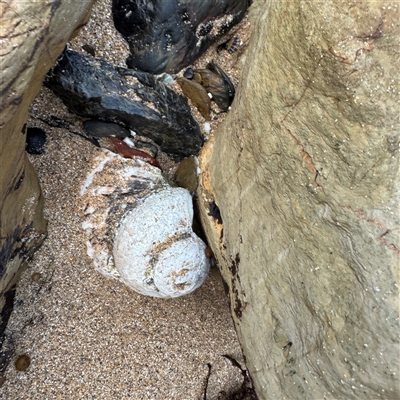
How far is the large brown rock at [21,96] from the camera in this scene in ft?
4.45

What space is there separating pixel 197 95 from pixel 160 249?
1084 mm

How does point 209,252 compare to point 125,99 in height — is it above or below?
below

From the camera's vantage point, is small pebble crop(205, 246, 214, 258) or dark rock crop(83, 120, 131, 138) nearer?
dark rock crop(83, 120, 131, 138)

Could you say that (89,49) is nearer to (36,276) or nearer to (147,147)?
(147,147)

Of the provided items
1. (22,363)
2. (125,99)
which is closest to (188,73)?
(125,99)

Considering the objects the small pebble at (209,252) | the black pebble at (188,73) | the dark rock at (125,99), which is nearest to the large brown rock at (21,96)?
the dark rock at (125,99)

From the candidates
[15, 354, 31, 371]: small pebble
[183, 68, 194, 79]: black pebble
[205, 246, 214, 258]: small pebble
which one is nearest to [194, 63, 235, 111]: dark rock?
[183, 68, 194, 79]: black pebble

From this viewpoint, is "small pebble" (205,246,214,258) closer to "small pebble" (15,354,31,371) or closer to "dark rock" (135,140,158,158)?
"dark rock" (135,140,158,158)

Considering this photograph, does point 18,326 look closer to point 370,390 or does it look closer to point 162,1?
point 370,390

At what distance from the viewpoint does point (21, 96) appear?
150 cm

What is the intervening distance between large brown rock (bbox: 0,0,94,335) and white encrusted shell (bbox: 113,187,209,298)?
57 cm

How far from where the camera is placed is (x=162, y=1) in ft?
7.07

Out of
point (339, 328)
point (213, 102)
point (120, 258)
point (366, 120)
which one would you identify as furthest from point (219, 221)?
point (366, 120)

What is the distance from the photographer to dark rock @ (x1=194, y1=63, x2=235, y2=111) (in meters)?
2.52
